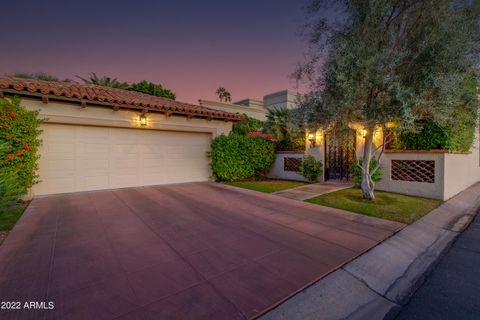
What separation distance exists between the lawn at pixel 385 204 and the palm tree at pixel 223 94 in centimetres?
2634

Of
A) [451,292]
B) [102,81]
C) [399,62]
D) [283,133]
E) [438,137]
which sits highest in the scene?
[102,81]

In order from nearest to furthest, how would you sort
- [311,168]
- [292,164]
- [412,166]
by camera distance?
[412,166]
[311,168]
[292,164]

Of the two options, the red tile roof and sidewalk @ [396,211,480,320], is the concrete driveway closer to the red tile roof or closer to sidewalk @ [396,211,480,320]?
sidewalk @ [396,211,480,320]

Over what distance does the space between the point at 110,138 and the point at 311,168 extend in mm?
8110

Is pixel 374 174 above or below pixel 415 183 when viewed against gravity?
above

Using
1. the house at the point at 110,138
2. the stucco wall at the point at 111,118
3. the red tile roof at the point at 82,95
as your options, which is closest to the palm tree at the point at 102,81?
the house at the point at 110,138

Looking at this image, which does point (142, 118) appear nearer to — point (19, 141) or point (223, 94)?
point (19, 141)

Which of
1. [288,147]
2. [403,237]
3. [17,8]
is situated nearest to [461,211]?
[403,237]

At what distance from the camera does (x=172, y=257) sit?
9.46ft

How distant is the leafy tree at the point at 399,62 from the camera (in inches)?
180

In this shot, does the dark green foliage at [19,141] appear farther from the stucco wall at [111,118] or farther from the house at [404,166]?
the house at [404,166]

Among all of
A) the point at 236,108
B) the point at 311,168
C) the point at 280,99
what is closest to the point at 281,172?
the point at 311,168

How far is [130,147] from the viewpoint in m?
8.12

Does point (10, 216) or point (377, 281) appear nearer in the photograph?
point (377, 281)
